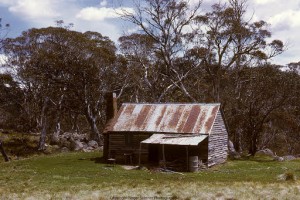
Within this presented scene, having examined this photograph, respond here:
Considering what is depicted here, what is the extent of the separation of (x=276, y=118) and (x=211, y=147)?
23.1 m

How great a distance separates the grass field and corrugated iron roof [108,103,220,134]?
157 inches

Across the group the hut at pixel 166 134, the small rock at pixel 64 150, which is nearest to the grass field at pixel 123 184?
the hut at pixel 166 134

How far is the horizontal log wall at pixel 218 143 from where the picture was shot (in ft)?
111

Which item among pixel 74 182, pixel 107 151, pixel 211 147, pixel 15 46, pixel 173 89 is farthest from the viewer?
pixel 173 89

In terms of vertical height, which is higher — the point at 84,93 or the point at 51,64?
the point at 51,64

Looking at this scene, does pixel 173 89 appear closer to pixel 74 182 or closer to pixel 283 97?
pixel 283 97

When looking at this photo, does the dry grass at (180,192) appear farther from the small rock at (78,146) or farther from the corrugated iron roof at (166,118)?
the small rock at (78,146)

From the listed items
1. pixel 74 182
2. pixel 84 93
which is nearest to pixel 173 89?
pixel 84 93

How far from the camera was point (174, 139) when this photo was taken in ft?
106

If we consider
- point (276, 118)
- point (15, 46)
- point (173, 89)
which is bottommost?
point (276, 118)

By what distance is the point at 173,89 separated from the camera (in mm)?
60656

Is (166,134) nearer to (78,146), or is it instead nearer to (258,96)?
(78,146)

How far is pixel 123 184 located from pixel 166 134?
42.3 feet

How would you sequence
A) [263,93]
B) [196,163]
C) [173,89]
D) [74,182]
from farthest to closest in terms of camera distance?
[173,89] < [263,93] < [196,163] < [74,182]
